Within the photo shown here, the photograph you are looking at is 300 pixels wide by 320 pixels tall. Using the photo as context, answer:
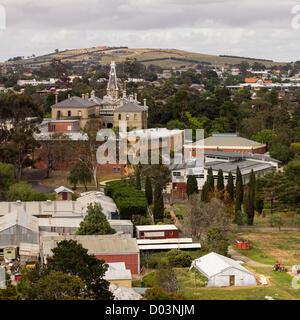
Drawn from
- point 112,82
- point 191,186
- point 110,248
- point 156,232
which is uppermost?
point 112,82

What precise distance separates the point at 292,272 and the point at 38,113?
95.9 ft

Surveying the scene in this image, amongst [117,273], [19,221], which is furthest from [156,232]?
[117,273]

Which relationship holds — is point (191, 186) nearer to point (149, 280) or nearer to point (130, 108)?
point (149, 280)

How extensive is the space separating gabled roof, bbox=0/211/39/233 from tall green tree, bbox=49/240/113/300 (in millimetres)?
10587

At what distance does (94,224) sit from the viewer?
28.2 meters

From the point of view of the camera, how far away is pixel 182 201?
40.5 metres

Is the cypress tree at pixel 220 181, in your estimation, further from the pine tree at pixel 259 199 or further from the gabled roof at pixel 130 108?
the gabled roof at pixel 130 108

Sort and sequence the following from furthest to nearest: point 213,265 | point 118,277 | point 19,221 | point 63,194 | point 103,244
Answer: point 63,194 < point 19,221 < point 103,244 < point 213,265 < point 118,277

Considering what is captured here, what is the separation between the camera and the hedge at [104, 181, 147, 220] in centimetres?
3272

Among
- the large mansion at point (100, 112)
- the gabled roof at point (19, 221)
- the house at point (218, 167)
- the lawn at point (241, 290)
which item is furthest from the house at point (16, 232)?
the large mansion at point (100, 112)

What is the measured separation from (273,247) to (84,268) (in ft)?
50.5
